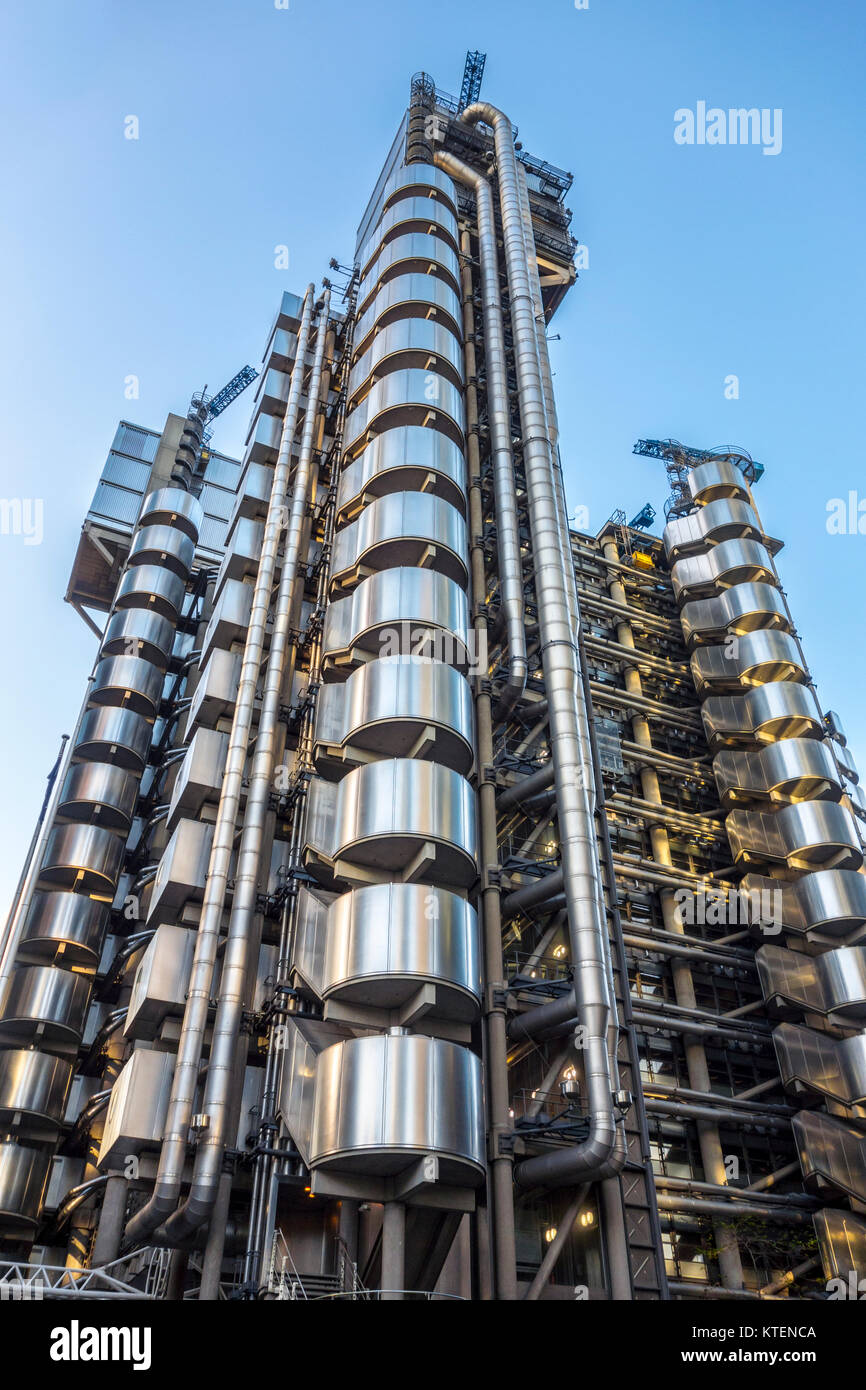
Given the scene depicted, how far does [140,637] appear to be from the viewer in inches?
2176

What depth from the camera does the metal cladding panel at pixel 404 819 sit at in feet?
102

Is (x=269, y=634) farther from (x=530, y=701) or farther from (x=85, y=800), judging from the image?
(x=85, y=800)

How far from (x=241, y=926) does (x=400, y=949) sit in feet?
22.2

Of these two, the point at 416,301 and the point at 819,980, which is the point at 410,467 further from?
the point at 819,980

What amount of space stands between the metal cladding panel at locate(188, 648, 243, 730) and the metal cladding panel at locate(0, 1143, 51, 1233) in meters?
18.1

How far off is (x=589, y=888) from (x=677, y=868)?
60.4 ft

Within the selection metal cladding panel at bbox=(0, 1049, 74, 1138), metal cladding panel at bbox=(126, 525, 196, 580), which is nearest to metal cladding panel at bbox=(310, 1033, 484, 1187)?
metal cladding panel at bbox=(0, 1049, 74, 1138)

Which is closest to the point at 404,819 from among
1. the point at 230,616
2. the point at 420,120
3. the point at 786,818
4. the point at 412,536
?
the point at 412,536

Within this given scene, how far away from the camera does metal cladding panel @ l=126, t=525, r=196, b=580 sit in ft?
191

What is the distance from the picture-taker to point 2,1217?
39719mm

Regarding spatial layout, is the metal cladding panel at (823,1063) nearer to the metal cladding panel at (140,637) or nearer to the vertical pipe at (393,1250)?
the vertical pipe at (393,1250)

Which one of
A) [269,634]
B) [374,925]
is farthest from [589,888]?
[269,634]

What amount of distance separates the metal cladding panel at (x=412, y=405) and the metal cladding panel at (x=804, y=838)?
22.2m

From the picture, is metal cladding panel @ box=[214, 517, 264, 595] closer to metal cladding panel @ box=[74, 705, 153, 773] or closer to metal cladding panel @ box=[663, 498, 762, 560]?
metal cladding panel @ box=[74, 705, 153, 773]
